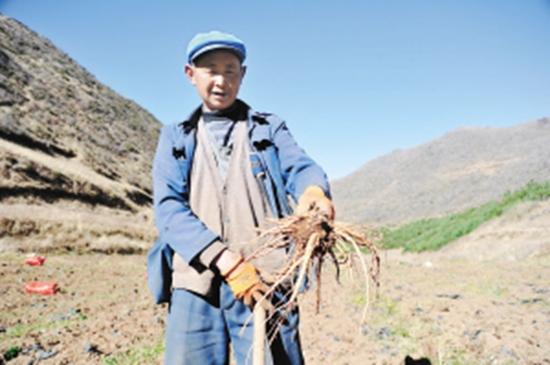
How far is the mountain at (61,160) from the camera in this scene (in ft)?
43.2

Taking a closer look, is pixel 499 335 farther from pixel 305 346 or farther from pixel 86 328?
pixel 86 328

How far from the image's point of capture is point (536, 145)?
46.7m

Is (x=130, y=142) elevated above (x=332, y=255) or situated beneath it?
elevated above

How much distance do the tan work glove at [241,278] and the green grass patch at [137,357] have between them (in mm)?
3017

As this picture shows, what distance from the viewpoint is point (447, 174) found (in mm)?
53375

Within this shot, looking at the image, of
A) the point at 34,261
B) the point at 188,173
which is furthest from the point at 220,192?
the point at 34,261

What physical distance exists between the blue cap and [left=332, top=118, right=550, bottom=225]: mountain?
1273 inches

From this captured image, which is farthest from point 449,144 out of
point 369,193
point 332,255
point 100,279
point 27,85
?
point 332,255

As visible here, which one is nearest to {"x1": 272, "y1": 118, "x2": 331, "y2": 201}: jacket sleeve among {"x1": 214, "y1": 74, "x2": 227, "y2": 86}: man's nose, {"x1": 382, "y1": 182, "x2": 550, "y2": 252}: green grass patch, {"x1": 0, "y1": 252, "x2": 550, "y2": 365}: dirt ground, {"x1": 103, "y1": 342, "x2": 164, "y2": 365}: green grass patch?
{"x1": 214, "y1": 74, "x2": 227, "y2": 86}: man's nose

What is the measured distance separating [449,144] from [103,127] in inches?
2327

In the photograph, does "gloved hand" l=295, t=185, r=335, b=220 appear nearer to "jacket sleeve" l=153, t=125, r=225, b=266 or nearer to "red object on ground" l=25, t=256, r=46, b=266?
"jacket sleeve" l=153, t=125, r=225, b=266

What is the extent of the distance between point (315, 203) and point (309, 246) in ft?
0.56

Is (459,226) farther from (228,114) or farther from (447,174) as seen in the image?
(447,174)

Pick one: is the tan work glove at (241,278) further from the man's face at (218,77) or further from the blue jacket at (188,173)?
the man's face at (218,77)
